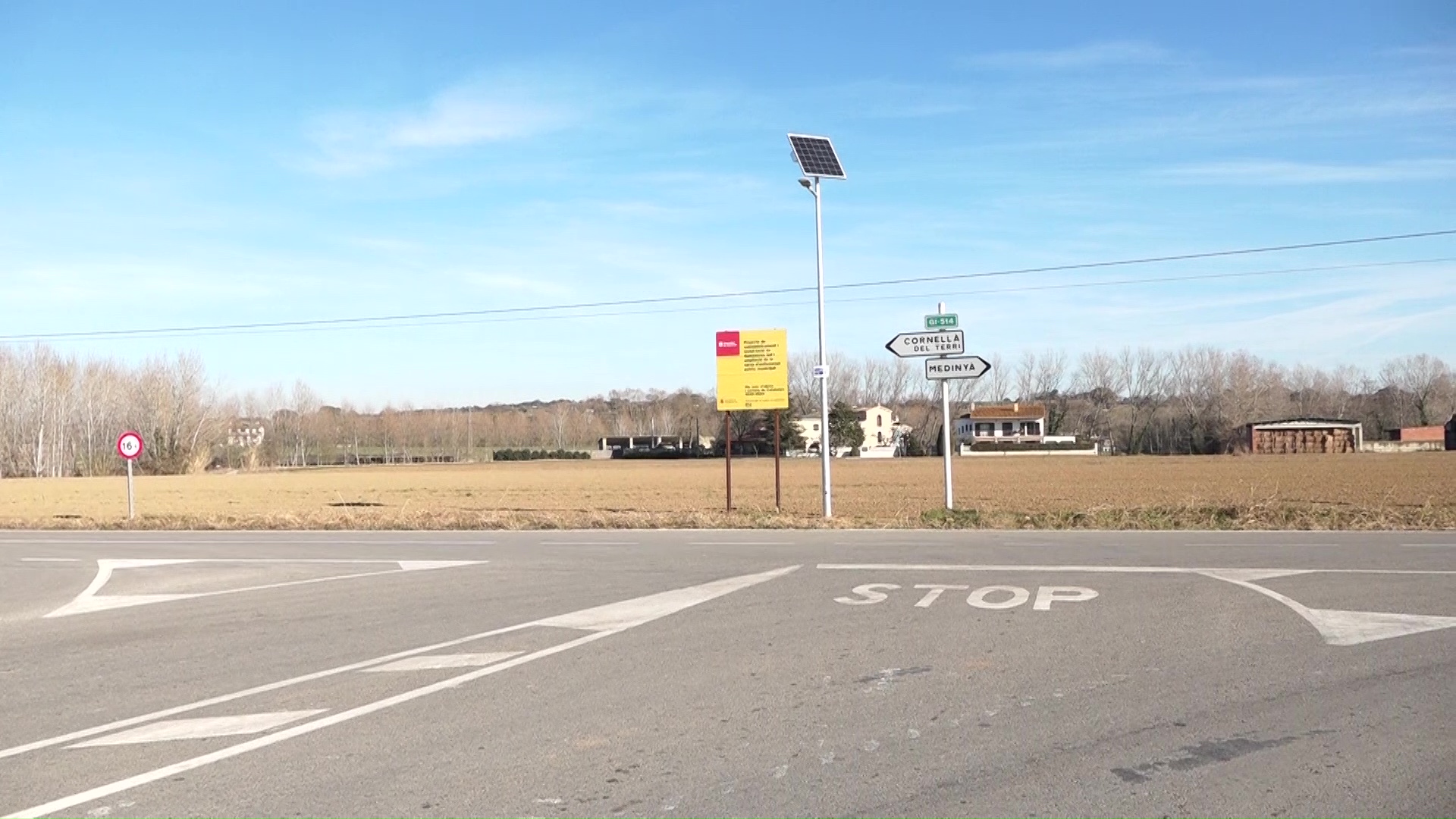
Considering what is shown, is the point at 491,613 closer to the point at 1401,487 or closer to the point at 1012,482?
the point at 1401,487

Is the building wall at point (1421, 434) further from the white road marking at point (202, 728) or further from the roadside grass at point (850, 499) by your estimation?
the white road marking at point (202, 728)

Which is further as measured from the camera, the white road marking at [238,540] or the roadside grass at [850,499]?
the roadside grass at [850,499]

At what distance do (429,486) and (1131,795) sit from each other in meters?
63.9

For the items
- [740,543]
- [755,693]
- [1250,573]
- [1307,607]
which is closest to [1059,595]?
[1307,607]

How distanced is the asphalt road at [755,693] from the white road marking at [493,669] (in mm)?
39

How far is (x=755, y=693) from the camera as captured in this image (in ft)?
24.0

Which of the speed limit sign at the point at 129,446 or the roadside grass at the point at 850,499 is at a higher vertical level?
the speed limit sign at the point at 129,446

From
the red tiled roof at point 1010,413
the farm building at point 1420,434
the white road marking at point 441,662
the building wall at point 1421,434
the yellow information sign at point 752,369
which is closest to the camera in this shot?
the white road marking at point 441,662

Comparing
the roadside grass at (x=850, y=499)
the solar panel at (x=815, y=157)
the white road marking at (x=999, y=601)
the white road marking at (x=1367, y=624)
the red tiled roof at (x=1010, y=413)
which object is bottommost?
the roadside grass at (x=850, y=499)

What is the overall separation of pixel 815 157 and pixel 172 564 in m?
15.2

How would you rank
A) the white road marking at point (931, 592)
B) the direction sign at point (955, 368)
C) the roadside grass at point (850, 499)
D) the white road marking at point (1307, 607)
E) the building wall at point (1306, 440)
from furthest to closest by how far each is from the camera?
the building wall at point (1306, 440), the direction sign at point (955, 368), the roadside grass at point (850, 499), the white road marking at point (931, 592), the white road marking at point (1307, 607)

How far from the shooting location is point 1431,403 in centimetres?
15862

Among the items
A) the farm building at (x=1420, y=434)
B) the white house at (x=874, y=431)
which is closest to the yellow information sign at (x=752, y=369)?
the white house at (x=874, y=431)

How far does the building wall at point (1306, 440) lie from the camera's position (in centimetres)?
11366
